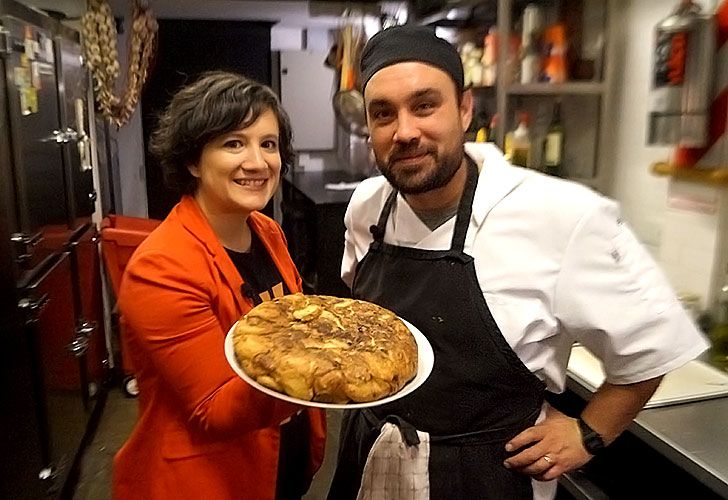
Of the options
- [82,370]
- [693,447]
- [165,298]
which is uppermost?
[165,298]

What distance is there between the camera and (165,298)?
114 cm

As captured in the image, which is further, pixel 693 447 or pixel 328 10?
pixel 328 10

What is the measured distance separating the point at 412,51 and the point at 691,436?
0.92m

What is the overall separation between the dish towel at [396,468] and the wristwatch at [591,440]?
0.27 m

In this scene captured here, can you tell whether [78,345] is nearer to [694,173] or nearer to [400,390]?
[400,390]

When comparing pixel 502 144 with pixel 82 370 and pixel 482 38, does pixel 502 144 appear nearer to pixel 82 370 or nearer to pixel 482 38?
pixel 482 38

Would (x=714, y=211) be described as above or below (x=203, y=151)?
below

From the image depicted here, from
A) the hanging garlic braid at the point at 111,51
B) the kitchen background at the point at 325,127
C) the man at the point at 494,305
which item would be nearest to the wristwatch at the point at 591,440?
the man at the point at 494,305

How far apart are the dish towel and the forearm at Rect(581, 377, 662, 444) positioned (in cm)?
30

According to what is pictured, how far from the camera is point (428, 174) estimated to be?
3.75ft

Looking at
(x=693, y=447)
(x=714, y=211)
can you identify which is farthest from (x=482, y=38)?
(x=693, y=447)

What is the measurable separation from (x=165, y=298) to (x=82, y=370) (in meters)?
1.75

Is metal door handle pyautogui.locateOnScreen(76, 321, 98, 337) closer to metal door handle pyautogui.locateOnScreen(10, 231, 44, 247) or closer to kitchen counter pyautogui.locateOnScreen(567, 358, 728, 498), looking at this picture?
metal door handle pyautogui.locateOnScreen(10, 231, 44, 247)

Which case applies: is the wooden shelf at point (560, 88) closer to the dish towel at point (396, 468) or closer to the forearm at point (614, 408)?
the forearm at point (614, 408)
